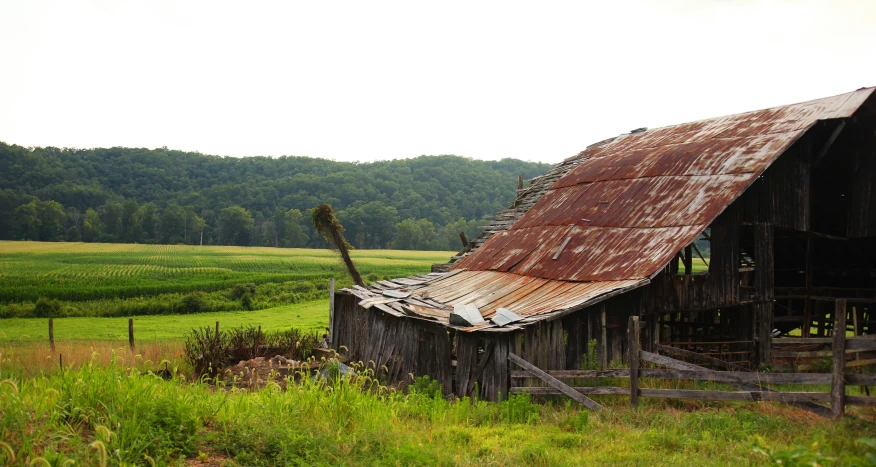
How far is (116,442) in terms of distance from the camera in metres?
6.23

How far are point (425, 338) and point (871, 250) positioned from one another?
13808 millimetres

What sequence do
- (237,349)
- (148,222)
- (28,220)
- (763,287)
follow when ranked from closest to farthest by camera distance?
(763,287) → (237,349) → (28,220) → (148,222)

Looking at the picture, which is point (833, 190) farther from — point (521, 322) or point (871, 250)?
point (521, 322)

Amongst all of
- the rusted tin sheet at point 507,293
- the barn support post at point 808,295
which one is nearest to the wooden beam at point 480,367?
the rusted tin sheet at point 507,293

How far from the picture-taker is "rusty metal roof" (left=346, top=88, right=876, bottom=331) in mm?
14633

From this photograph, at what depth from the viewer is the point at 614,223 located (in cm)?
1727

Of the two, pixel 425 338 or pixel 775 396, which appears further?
pixel 425 338

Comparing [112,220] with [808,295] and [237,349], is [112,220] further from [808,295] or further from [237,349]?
[808,295]

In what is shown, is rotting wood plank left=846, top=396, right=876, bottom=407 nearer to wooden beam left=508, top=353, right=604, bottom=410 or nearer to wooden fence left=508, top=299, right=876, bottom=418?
wooden fence left=508, top=299, right=876, bottom=418

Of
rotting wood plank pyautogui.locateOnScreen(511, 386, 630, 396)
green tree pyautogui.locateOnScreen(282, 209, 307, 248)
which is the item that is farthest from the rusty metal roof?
green tree pyautogui.locateOnScreen(282, 209, 307, 248)

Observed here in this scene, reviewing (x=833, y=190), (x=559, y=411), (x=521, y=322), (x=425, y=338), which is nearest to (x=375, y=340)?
(x=425, y=338)

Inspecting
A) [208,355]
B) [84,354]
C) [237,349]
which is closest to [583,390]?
[208,355]

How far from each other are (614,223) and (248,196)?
96.3m

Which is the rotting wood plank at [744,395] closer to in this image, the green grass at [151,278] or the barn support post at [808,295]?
the barn support post at [808,295]
